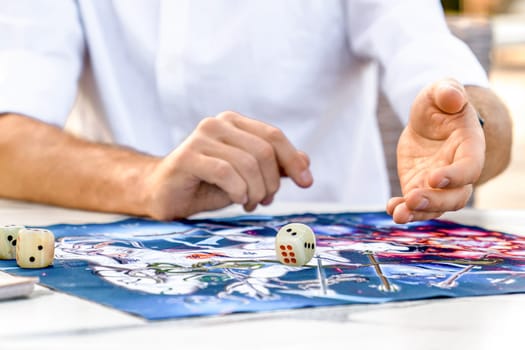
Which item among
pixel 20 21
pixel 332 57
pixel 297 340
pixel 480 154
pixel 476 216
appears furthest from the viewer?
pixel 332 57

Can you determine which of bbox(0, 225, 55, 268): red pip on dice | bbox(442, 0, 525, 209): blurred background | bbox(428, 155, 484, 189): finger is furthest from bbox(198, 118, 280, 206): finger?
bbox(442, 0, 525, 209): blurred background

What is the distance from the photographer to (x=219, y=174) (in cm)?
112

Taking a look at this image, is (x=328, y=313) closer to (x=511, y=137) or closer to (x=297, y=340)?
(x=297, y=340)

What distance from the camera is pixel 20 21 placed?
1.49 metres

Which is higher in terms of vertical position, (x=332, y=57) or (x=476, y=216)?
(x=332, y=57)

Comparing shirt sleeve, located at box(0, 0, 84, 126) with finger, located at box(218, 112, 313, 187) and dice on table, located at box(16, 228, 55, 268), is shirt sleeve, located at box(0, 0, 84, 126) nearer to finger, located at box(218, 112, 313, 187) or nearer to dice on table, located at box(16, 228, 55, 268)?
finger, located at box(218, 112, 313, 187)

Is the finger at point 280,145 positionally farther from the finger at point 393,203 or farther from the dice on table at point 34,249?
the dice on table at point 34,249

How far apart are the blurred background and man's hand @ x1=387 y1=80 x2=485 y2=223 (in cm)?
68

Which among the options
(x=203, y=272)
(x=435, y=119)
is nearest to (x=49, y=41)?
(x=435, y=119)

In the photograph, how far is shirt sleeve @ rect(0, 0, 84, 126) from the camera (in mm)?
1416

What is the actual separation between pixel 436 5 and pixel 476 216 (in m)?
0.42

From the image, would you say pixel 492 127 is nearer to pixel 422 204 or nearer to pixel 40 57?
pixel 422 204

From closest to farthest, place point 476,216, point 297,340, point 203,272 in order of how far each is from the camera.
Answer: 1. point 297,340
2. point 203,272
3. point 476,216

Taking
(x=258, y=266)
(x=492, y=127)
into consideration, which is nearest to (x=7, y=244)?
(x=258, y=266)
